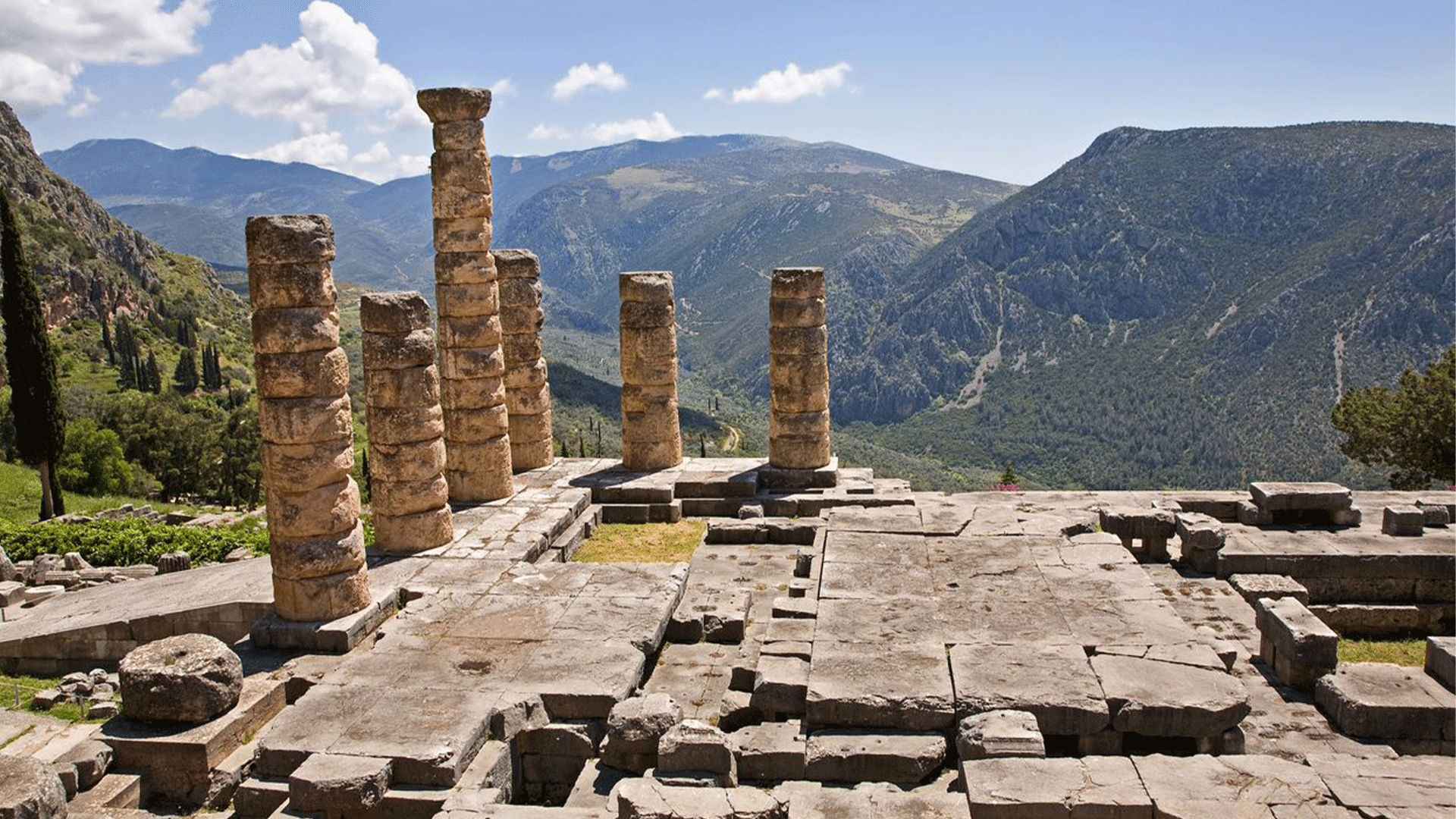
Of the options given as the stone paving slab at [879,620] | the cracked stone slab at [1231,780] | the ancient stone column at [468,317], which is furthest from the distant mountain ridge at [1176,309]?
the cracked stone slab at [1231,780]

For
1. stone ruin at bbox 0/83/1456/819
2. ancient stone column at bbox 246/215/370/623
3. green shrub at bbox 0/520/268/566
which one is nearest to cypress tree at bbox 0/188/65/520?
green shrub at bbox 0/520/268/566

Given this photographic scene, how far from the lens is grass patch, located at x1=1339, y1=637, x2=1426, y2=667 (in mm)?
12656

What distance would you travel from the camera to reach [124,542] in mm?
18125

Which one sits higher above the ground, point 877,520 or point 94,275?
point 94,275

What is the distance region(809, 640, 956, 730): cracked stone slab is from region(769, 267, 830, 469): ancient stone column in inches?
376

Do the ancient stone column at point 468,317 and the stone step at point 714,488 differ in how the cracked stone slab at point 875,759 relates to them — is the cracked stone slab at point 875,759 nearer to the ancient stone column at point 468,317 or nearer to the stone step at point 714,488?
the stone step at point 714,488

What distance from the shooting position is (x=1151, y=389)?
7706 centimetres

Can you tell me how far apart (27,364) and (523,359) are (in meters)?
15.0


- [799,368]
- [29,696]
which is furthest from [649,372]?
[29,696]

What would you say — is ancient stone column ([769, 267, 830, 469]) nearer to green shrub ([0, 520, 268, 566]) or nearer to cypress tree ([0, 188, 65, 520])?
green shrub ([0, 520, 268, 566])

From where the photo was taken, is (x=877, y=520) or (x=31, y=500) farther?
(x=31, y=500)

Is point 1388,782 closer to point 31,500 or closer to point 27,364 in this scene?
point 27,364

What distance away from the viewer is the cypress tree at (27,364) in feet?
86.4

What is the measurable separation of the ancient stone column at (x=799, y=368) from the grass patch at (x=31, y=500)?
17166 millimetres
